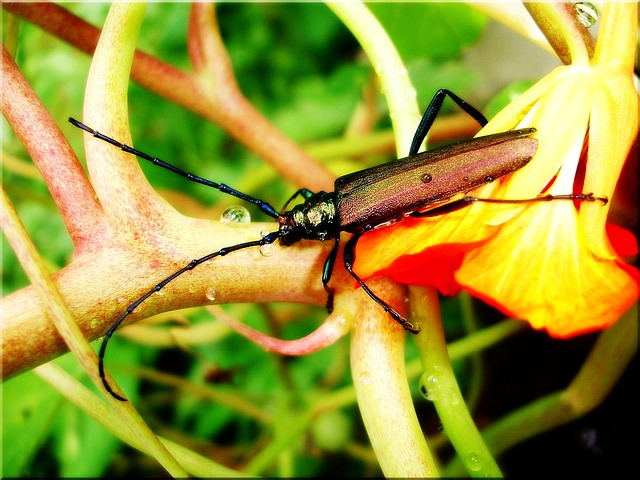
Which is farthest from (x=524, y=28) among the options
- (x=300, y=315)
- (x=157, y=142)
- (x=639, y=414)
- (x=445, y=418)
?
(x=157, y=142)

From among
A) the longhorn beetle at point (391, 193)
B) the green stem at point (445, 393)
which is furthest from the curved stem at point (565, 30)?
the green stem at point (445, 393)

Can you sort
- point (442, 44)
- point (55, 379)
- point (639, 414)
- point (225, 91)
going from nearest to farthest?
point (55, 379), point (639, 414), point (225, 91), point (442, 44)

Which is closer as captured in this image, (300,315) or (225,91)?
(225,91)

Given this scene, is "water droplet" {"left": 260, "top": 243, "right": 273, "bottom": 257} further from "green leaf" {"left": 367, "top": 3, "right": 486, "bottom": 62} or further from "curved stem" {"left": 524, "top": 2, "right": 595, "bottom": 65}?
"green leaf" {"left": 367, "top": 3, "right": 486, "bottom": 62}

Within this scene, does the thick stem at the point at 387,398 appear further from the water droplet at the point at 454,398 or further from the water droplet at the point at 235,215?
Answer: the water droplet at the point at 235,215

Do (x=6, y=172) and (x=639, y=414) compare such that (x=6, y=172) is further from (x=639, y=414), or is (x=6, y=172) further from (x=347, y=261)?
(x=639, y=414)

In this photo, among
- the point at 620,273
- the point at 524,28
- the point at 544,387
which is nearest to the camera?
the point at 620,273

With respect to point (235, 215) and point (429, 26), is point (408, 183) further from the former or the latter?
point (429, 26)

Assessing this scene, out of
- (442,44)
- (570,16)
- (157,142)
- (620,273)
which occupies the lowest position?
(620,273)

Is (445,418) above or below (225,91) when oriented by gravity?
below
